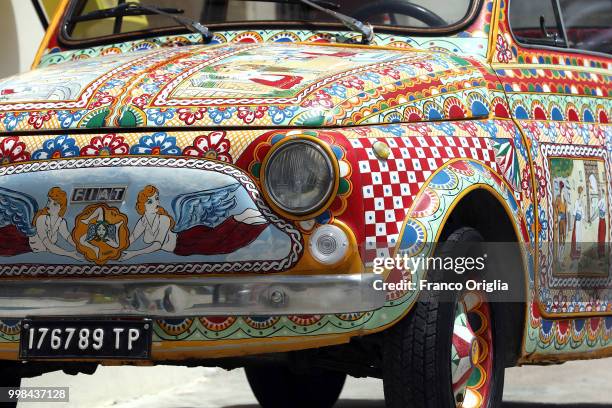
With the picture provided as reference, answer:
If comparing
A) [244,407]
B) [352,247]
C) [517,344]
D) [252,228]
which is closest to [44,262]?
[252,228]

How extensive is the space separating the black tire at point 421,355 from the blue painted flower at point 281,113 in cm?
65

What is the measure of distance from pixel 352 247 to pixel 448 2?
164 centimetres

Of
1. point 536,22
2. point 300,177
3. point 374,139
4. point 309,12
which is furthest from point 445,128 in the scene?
point 536,22

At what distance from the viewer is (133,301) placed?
4.34 meters

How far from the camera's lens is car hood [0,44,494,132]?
445cm

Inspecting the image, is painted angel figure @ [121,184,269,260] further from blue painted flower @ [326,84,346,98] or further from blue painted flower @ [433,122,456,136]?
blue painted flower @ [433,122,456,136]

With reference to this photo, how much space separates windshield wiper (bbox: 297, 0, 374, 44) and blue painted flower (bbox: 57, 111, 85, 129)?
4.17 feet

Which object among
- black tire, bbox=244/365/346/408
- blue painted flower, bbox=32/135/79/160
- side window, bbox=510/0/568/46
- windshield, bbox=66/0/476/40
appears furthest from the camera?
black tire, bbox=244/365/346/408

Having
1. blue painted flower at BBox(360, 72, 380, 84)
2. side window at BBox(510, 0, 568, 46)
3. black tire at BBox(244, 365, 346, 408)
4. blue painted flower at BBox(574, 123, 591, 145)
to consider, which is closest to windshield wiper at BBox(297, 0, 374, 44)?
side window at BBox(510, 0, 568, 46)

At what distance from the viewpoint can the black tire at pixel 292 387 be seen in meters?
6.72

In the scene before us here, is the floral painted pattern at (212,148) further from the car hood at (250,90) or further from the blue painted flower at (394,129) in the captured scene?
the blue painted flower at (394,129)

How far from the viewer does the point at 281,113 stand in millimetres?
4398

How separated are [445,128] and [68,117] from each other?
121 centimetres

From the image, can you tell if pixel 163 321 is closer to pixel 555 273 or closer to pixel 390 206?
pixel 390 206
